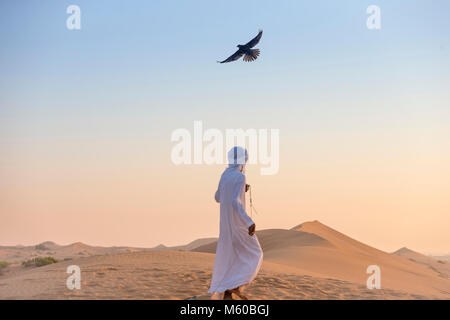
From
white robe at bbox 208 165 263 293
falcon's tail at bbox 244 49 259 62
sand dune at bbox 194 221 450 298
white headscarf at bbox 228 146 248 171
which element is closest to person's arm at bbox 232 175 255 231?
white robe at bbox 208 165 263 293

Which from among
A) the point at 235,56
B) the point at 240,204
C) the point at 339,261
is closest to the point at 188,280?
the point at 240,204

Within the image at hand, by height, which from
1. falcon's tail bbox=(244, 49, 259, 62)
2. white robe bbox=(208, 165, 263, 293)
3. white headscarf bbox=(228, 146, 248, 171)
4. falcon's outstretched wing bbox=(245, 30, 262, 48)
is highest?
falcon's outstretched wing bbox=(245, 30, 262, 48)

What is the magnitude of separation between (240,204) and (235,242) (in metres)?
0.70

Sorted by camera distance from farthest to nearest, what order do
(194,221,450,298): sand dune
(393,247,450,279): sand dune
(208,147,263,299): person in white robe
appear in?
(393,247,450,279): sand dune < (194,221,450,298): sand dune < (208,147,263,299): person in white robe

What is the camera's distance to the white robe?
364 inches

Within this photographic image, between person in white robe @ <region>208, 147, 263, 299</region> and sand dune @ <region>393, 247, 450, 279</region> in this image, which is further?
sand dune @ <region>393, 247, 450, 279</region>

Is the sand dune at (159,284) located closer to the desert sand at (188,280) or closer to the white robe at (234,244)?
the desert sand at (188,280)

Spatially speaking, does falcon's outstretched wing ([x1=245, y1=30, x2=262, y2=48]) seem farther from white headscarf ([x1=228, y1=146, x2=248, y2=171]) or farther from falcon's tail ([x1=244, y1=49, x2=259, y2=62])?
white headscarf ([x1=228, y1=146, x2=248, y2=171])

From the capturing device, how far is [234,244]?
9.46 metres

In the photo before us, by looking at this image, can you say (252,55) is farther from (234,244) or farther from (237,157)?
(234,244)

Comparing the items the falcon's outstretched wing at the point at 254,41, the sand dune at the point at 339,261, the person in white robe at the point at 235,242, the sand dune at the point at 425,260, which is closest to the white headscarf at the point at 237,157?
the person in white robe at the point at 235,242

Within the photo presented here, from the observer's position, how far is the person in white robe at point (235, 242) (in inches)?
364
